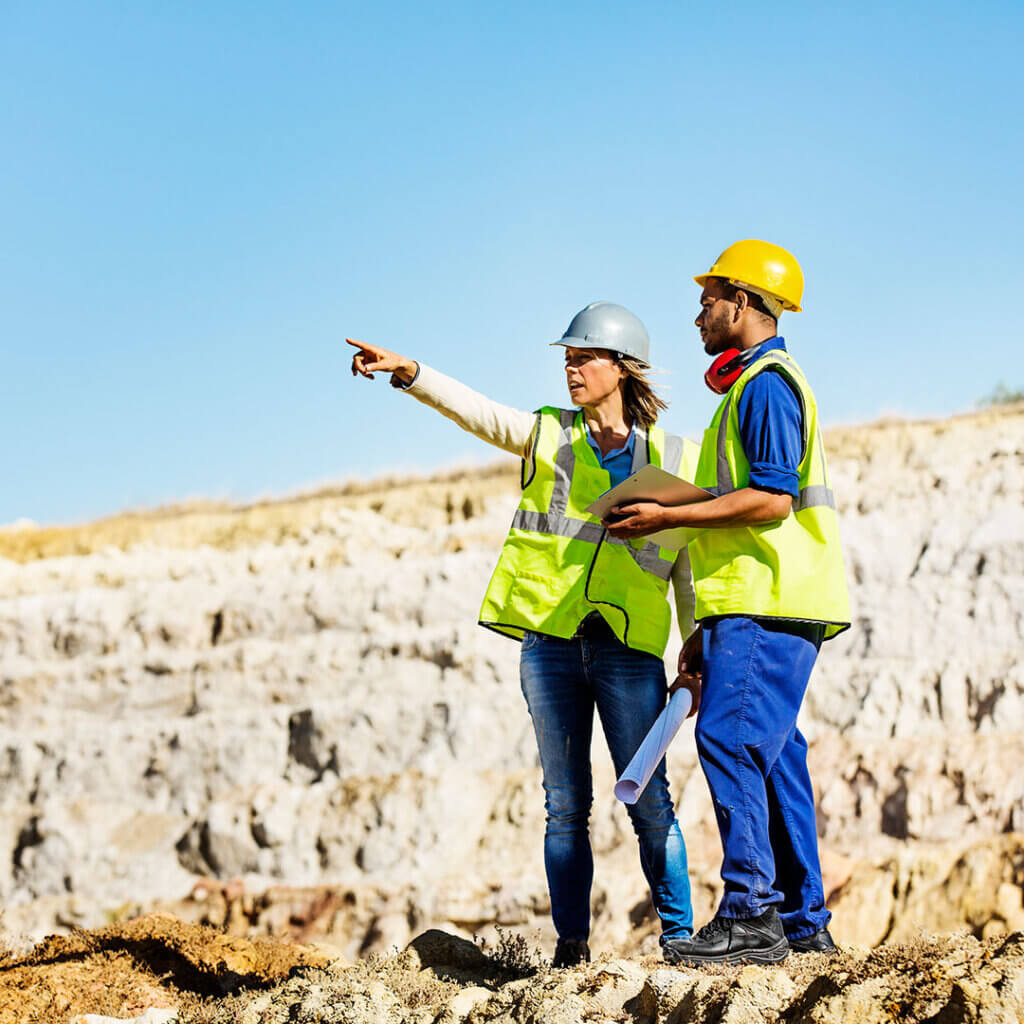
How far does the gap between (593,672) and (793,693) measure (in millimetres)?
763

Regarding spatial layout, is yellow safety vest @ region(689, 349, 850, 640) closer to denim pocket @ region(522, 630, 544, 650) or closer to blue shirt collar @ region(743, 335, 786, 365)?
blue shirt collar @ region(743, 335, 786, 365)

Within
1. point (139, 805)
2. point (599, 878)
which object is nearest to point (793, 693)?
point (599, 878)

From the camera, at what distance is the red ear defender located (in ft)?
13.6

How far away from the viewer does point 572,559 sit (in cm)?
438

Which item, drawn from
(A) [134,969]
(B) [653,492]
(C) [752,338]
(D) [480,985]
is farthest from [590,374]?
(A) [134,969]

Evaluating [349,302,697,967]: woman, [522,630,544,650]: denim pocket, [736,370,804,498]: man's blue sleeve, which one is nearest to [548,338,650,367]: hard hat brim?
[349,302,697,967]: woman

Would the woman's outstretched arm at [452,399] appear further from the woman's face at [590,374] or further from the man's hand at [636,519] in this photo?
the man's hand at [636,519]

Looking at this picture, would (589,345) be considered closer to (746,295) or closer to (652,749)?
(746,295)

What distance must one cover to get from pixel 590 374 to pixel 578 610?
92cm

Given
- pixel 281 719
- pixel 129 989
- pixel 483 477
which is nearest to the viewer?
pixel 129 989

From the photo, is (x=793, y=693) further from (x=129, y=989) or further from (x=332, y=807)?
(x=332, y=807)

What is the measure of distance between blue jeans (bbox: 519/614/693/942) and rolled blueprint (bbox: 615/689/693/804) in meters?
0.19

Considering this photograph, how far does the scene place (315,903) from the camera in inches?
393

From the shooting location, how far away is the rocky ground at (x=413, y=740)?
30.0ft
